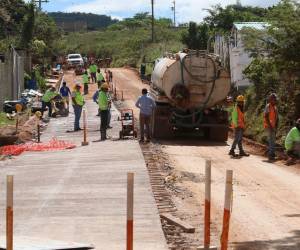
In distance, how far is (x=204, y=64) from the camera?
23891 millimetres

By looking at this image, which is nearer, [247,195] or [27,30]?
[247,195]

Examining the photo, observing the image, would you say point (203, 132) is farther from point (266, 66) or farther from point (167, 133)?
point (266, 66)

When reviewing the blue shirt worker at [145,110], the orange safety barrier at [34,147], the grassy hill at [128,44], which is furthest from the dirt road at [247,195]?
the grassy hill at [128,44]

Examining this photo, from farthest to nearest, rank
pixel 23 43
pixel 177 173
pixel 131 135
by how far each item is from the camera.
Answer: pixel 23 43 < pixel 131 135 < pixel 177 173

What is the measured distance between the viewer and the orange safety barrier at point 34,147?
2052cm

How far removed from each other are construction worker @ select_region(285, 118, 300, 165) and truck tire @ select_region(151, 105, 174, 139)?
18.7 ft

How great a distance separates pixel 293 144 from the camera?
762 inches

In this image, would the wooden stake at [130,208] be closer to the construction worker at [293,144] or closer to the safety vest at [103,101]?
the construction worker at [293,144]

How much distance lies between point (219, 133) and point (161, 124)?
2.07 m

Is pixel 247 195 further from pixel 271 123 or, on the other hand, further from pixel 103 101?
pixel 103 101

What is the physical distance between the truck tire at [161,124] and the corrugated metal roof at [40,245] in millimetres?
15189

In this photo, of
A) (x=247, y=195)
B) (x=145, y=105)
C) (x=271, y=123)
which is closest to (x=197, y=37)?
(x=145, y=105)

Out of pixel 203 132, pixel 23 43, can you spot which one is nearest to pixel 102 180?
pixel 203 132

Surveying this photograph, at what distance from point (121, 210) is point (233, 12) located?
61.9 metres
